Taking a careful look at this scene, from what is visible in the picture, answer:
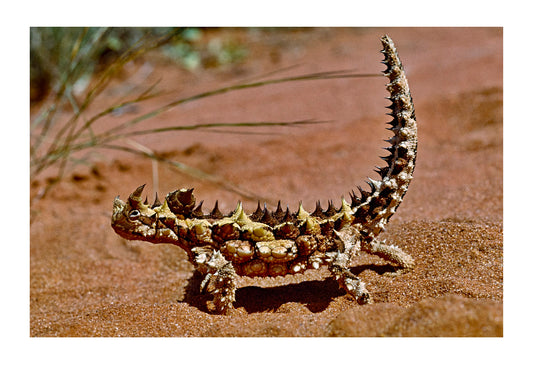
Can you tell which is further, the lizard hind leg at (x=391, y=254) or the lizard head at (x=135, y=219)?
the lizard hind leg at (x=391, y=254)

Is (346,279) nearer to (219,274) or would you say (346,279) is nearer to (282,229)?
(282,229)

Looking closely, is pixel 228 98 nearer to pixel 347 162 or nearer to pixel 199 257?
pixel 347 162

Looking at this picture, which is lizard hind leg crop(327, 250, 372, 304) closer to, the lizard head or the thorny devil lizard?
the thorny devil lizard

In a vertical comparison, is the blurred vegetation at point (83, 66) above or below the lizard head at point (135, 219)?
above

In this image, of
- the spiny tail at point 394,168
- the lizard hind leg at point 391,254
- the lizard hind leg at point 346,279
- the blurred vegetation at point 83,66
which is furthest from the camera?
the blurred vegetation at point 83,66

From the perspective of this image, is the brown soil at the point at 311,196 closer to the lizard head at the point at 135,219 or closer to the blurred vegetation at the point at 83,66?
the blurred vegetation at the point at 83,66

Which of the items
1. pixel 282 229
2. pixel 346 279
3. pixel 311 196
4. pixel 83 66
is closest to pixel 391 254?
pixel 346 279

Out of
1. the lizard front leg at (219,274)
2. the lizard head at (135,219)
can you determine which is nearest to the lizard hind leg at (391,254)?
the lizard front leg at (219,274)
